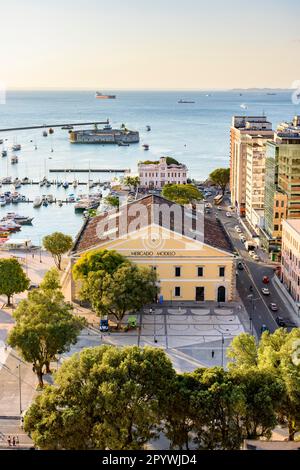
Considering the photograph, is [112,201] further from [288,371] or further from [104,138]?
[104,138]

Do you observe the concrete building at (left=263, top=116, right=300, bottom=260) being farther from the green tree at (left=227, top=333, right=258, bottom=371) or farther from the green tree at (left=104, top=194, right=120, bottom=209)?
the green tree at (left=227, top=333, right=258, bottom=371)

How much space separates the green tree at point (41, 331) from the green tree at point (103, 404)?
22.4 feet

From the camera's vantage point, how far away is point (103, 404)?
881 inches

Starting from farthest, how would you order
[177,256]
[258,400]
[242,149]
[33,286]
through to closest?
[242,149]
[33,286]
[177,256]
[258,400]

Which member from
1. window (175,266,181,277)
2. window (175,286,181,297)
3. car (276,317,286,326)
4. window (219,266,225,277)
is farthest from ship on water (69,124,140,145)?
car (276,317,286,326)

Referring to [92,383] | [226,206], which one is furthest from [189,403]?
[226,206]

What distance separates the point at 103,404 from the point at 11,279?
2192 cm

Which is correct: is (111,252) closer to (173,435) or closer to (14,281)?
(14,281)

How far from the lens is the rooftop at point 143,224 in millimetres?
45631

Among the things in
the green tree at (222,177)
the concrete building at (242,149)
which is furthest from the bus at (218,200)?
the green tree at (222,177)

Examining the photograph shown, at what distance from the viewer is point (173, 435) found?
23.1 m

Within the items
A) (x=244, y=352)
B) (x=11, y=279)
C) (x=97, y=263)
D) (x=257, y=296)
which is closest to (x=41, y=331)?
(x=244, y=352)

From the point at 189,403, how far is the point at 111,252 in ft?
68.5

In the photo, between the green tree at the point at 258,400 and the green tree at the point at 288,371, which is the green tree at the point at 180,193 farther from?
the green tree at the point at 258,400
